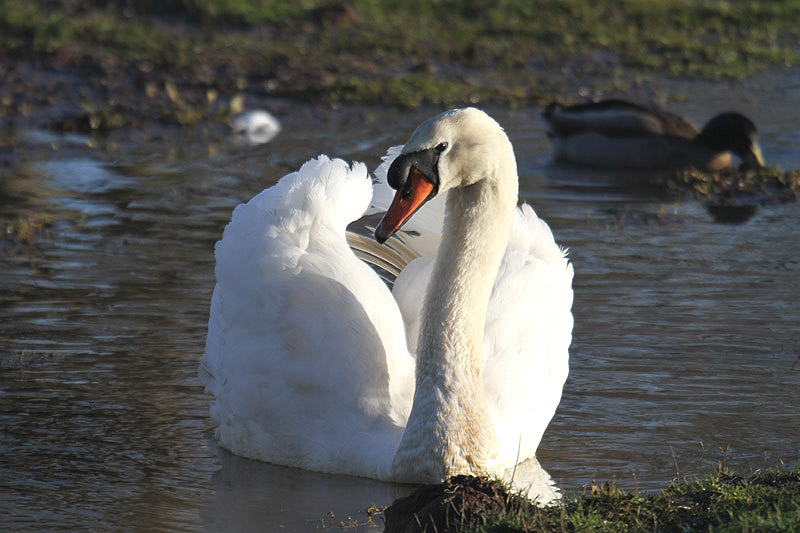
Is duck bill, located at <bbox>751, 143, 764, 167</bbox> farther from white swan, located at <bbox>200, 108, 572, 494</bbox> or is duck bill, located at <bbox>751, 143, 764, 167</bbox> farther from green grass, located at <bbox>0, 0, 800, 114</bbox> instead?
white swan, located at <bbox>200, 108, 572, 494</bbox>

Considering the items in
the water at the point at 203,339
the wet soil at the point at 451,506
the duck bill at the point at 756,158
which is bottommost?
the water at the point at 203,339

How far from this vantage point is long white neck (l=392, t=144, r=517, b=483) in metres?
5.29

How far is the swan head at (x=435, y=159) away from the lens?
5176 mm

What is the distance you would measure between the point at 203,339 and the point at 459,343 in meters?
2.25

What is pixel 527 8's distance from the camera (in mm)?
20438

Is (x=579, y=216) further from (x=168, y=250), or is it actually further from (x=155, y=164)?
(x=155, y=164)

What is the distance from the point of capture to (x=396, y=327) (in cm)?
601

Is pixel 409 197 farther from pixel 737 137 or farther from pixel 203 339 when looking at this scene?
pixel 737 137

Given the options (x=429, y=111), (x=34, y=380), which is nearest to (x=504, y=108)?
(x=429, y=111)

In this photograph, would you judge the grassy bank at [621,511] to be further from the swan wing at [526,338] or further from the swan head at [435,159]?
the swan head at [435,159]

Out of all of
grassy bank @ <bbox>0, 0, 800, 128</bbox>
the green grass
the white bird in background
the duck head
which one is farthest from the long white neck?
the green grass

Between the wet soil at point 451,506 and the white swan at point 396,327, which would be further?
the white swan at point 396,327

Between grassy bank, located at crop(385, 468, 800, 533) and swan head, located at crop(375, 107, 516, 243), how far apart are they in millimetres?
1100

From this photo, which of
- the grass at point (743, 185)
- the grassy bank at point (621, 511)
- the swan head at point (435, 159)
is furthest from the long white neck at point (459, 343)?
the grass at point (743, 185)
